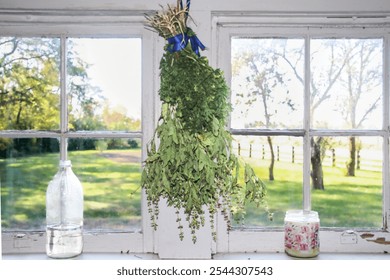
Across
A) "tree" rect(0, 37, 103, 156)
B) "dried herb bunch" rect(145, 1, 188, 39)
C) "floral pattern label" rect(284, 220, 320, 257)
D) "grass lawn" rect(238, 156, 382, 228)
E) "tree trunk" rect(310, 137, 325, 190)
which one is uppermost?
"dried herb bunch" rect(145, 1, 188, 39)

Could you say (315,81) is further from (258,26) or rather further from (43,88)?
(43,88)

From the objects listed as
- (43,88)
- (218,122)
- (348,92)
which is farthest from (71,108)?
(348,92)

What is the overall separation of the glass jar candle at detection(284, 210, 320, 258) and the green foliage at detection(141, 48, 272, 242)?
0.29 metres

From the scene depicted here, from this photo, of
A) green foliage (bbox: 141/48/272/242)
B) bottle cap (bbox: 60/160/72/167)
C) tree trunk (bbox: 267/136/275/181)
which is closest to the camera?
green foliage (bbox: 141/48/272/242)

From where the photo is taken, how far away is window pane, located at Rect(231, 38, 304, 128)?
147cm

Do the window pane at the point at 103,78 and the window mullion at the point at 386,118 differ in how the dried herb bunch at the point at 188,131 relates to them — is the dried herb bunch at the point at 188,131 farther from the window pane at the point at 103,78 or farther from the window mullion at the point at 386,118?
the window mullion at the point at 386,118

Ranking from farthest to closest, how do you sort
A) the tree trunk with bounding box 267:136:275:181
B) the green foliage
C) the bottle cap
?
the tree trunk with bounding box 267:136:275:181
the bottle cap
the green foliage

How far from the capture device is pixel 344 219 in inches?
59.0

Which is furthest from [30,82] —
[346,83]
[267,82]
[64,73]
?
[346,83]

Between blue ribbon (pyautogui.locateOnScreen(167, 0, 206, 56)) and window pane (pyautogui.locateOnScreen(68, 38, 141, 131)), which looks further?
window pane (pyautogui.locateOnScreen(68, 38, 141, 131))

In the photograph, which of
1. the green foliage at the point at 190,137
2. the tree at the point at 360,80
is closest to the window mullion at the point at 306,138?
the tree at the point at 360,80

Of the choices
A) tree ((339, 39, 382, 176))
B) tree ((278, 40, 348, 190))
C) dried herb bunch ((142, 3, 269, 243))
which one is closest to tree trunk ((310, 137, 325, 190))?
tree ((278, 40, 348, 190))

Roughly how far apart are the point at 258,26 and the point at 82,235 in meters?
0.84

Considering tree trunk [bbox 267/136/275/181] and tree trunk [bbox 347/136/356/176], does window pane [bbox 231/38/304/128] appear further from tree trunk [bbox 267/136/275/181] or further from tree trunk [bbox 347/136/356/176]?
tree trunk [bbox 347/136/356/176]
